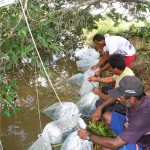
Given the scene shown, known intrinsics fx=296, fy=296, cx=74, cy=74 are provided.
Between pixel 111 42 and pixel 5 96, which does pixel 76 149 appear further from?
pixel 111 42

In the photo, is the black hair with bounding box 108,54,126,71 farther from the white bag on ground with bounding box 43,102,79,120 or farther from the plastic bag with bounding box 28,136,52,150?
the plastic bag with bounding box 28,136,52,150

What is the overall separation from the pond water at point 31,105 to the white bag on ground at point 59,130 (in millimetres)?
148

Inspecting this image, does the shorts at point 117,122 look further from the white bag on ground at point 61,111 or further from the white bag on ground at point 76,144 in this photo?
the white bag on ground at point 61,111

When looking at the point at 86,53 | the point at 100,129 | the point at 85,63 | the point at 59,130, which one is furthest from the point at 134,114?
the point at 86,53

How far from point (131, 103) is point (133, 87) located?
0.40ft

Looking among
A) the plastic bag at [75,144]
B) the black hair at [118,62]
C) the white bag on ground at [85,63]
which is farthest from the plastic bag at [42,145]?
the white bag on ground at [85,63]

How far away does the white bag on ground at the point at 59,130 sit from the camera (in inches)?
132

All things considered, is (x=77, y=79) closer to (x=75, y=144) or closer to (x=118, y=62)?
(x=118, y=62)

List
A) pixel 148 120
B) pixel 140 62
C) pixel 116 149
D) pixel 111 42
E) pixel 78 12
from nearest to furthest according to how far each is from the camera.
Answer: pixel 148 120
pixel 116 149
pixel 78 12
pixel 111 42
pixel 140 62

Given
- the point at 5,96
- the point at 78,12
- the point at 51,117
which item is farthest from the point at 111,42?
the point at 5,96

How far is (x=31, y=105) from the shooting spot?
4.27 m

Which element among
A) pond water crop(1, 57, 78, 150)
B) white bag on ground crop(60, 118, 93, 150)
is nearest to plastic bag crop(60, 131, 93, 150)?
white bag on ground crop(60, 118, 93, 150)

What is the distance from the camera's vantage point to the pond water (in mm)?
3623

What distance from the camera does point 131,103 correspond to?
223 cm
